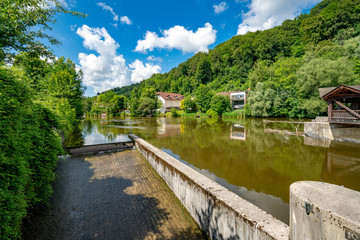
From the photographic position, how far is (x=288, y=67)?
41.4 m

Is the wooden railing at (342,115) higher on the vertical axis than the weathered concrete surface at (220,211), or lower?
→ higher

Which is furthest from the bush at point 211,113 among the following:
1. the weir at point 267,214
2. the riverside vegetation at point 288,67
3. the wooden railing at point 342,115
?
the weir at point 267,214

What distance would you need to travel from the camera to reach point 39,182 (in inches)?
177

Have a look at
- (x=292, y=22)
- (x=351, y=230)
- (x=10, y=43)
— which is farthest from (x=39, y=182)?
(x=292, y=22)

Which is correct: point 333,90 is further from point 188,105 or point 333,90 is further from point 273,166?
point 188,105

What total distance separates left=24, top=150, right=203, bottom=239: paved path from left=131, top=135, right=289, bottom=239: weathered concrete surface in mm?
485

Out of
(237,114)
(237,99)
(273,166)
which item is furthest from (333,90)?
(237,99)

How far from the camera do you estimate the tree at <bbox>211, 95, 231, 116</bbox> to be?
163ft

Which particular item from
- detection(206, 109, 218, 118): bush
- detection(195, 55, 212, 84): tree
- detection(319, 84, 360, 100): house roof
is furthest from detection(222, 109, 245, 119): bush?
detection(195, 55, 212, 84): tree

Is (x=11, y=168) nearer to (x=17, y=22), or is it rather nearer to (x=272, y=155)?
(x=17, y=22)

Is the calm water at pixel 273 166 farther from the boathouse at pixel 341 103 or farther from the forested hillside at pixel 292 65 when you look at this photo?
the forested hillside at pixel 292 65

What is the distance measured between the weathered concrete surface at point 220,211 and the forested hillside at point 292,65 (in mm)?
31927

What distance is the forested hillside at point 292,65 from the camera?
90.9ft

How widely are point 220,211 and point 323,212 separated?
2209mm
